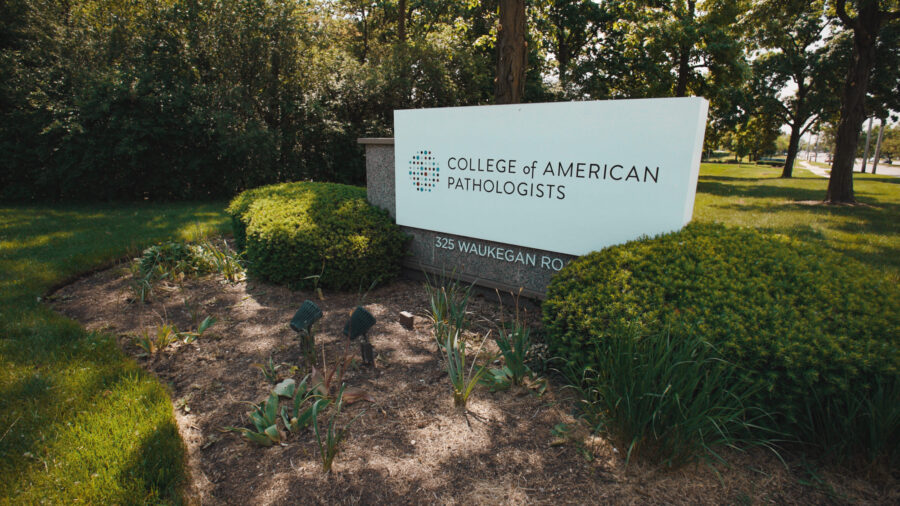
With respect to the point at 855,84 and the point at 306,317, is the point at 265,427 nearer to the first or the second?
the point at 306,317

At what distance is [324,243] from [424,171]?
4.16 feet

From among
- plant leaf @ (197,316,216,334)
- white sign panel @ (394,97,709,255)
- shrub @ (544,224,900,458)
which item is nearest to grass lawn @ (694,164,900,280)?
white sign panel @ (394,97,709,255)

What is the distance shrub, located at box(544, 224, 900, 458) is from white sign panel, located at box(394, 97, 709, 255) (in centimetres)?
41

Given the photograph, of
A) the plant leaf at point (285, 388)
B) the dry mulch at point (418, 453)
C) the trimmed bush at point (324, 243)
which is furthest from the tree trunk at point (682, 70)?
the plant leaf at point (285, 388)

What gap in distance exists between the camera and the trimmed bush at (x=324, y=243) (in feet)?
15.0

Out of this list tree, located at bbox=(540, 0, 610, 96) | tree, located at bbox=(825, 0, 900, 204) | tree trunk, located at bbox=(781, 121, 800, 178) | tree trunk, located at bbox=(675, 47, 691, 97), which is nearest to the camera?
tree, located at bbox=(825, 0, 900, 204)

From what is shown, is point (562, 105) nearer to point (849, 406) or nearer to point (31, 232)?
point (849, 406)

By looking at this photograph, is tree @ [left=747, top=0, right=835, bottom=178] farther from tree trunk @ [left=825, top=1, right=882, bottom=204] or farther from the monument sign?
the monument sign

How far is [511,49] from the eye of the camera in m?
7.32

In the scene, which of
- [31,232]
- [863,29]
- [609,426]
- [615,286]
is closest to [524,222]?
[615,286]

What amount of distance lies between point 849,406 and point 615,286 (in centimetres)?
122

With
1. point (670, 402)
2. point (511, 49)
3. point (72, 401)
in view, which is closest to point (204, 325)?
point (72, 401)

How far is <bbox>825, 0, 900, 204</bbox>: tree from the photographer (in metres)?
9.82

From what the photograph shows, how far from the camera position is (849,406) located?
2.12 meters
